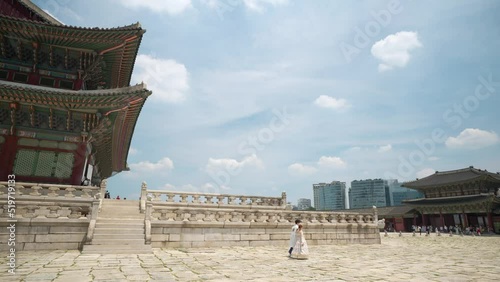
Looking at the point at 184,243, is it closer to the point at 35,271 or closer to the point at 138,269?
the point at 138,269

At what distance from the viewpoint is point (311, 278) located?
5.94 metres

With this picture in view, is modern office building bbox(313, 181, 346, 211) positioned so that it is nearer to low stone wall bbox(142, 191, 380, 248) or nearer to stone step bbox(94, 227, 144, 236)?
low stone wall bbox(142, 191, 380, 248)

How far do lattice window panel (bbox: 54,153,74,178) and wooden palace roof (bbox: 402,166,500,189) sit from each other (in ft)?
147

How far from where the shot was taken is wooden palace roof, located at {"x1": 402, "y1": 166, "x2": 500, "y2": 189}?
36444mm

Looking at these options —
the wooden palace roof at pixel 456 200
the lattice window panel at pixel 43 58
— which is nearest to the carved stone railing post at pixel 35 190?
the lattice window panel at pixel 43 58

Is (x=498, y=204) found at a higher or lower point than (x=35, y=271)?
higher

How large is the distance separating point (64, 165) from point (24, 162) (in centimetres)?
165

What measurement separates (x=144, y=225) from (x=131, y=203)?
4740mm

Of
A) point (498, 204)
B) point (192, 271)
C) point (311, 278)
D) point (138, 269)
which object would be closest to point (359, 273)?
point (311, 278)

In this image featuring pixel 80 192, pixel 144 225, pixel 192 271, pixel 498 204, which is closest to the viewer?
pixel 192 271

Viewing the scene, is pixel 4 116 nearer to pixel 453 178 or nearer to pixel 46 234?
pixel 46 234

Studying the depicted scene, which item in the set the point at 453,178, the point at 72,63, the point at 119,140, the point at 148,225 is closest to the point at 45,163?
the point at 72,63

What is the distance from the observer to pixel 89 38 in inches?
568

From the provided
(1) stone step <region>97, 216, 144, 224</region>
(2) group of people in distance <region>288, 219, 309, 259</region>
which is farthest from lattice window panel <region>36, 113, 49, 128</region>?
(2) group of people in distance <region>288, 219, 309, 259</region>
